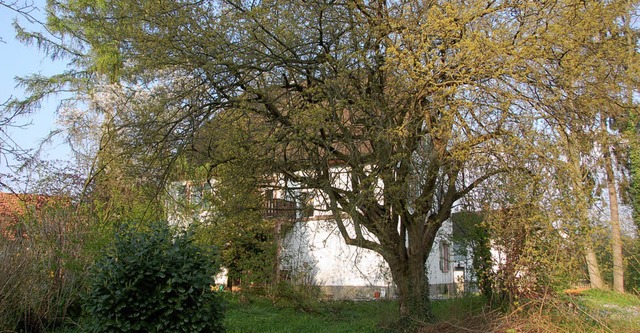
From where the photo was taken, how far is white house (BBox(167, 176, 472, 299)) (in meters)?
11.8

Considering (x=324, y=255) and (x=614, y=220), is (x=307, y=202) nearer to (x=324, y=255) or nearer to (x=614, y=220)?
(x=614, y=220)

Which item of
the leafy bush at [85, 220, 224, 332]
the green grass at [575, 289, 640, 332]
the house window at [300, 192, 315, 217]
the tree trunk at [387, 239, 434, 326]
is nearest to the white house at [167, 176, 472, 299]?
the house window at [300, 192, 315, 217]

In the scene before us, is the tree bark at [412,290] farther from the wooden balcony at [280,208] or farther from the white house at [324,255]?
the wooden balcony at [280,208]

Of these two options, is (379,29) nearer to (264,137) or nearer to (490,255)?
(264,137)

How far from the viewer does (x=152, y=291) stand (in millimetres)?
6730

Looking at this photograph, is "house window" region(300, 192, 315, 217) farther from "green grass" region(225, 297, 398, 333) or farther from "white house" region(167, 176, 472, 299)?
"green grass" region(225, 297, 398, 333)

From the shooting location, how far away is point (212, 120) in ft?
33.3

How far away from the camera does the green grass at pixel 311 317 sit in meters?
11.0

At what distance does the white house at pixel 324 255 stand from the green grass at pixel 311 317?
83cm

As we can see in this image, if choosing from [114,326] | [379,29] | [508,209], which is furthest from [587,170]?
[114,326]

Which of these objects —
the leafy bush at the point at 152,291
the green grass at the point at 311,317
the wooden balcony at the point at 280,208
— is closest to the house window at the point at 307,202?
the wooden balcony at the point at 280,208

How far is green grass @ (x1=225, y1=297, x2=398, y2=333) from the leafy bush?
2636 mm

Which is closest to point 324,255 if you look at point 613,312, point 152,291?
point 613,312

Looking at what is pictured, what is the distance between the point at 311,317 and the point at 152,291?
7286mm
